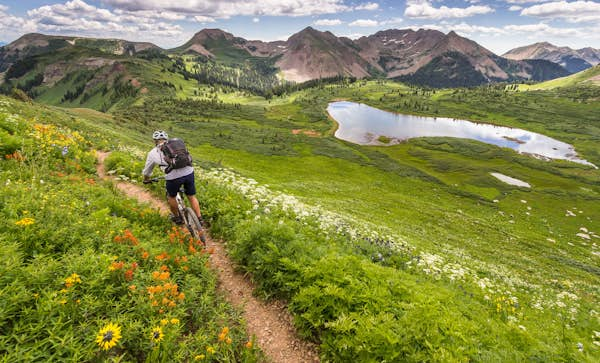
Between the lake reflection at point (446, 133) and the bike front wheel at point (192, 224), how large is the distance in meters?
121

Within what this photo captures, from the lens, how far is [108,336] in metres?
4.75

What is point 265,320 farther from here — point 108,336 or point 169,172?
point 169,172

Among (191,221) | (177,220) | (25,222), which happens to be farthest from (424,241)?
(25,222)

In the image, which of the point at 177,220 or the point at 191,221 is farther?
the point at 177,220

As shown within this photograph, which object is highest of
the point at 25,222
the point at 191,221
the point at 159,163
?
the point at 159,163

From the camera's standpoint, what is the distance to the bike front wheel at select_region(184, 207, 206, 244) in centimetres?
1051

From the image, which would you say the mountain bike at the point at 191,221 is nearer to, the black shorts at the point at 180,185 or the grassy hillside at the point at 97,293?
the black shorts at the point at 180,185

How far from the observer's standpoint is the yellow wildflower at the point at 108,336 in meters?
4.70

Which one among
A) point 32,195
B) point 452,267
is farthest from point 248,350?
point 452,267

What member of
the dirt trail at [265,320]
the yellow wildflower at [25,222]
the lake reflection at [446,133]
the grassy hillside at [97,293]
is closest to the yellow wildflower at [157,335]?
the grassy hillside at [97,293]

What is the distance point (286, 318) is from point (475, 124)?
225768mm

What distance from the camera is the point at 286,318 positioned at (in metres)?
7.74

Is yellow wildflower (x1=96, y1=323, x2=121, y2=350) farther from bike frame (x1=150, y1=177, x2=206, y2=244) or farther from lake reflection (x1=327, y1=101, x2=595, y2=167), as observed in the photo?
lake reflection (x1=327, y1=101, x2=595, y2=167)

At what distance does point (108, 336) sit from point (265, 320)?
386 cm
